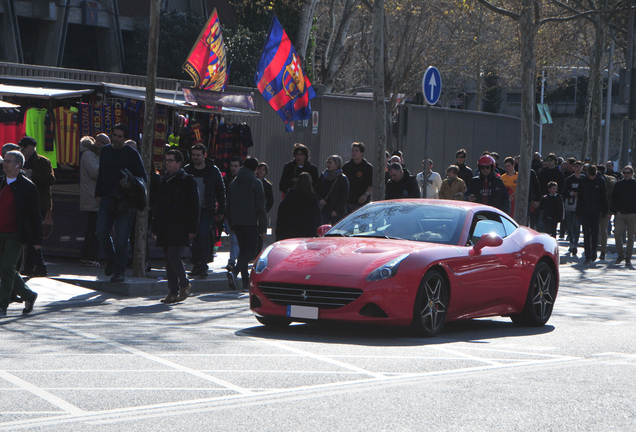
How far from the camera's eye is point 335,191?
1702cm

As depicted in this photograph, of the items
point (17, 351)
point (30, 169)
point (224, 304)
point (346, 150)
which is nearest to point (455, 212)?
point (224, 304)

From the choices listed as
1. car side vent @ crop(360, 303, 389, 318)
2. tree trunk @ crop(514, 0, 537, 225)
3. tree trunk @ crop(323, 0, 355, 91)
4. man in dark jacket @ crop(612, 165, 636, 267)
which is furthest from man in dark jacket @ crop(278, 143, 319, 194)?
tree trunk @ crop(323, 0, 355, 91)

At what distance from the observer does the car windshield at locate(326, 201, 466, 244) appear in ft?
37.4

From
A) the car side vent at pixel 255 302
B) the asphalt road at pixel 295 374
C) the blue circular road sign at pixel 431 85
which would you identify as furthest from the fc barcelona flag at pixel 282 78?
the car side vent at pixel 255 302

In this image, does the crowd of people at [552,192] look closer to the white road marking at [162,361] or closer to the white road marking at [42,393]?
the white road marking at [162,361]

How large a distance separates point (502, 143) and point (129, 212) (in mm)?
22326

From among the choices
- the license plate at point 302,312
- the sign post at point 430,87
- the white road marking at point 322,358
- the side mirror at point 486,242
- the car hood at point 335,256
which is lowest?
the white road marking at point 322,358

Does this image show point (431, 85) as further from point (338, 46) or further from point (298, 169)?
point (338, 46)

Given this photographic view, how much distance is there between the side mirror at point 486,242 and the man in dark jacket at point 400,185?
644 centimetres

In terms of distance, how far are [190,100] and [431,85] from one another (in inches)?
168

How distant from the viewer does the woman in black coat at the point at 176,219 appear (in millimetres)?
13398

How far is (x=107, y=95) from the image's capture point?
1672cm

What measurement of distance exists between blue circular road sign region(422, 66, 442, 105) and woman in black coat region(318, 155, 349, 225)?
8.46 feet

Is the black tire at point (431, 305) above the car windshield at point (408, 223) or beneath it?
beneath
